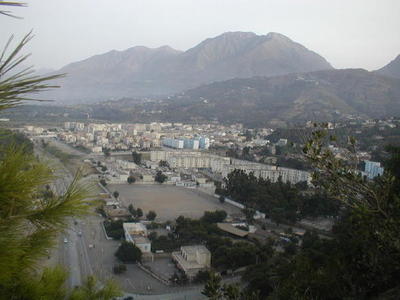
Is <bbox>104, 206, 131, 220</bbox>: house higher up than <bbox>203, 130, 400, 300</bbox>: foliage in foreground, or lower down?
lower down

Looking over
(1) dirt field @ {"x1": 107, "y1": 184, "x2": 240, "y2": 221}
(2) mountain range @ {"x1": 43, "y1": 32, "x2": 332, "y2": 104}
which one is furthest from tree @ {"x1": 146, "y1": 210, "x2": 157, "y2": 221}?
(2) mountain range @ {"x1": 43, "y1": 32, "x2": 332, "y2": 104}

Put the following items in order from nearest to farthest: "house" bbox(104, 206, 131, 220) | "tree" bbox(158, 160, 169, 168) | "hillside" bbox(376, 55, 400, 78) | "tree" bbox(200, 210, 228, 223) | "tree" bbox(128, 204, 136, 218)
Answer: "tree" bbox(200, 210, 228, 223) < "house" bbox(104, 206, 131, 220) < "tree" bbox(128, 204, 136, 218) < "tree" bbox(158, 160, 169, 168) < "hillside" bbox(376, 55, 400, 78)

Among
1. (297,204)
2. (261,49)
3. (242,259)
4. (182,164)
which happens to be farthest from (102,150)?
(261,49)

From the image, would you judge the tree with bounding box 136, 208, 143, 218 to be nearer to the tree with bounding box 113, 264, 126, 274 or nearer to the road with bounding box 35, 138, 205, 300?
the road with bounding box 35, 138, 205, 300

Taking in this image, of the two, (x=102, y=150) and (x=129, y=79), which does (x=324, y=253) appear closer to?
(x=102, y=150)

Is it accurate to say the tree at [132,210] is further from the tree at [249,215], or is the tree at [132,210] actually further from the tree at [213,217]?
the tree at [249,215]

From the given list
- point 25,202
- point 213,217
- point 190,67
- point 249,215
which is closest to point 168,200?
point 213,217

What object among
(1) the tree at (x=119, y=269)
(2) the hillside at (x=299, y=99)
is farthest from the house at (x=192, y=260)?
(2) the hillside at (x=299, y=99)
